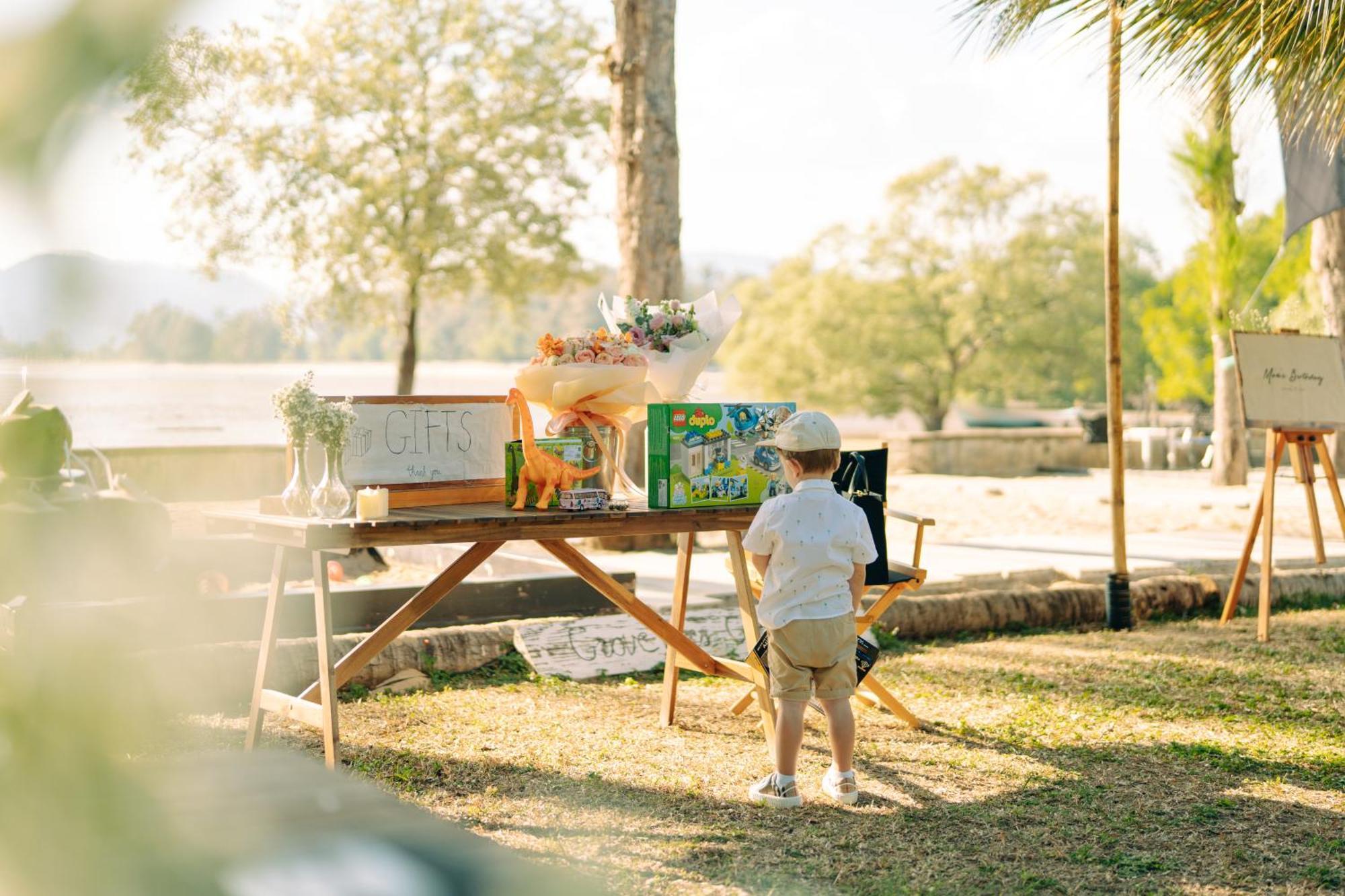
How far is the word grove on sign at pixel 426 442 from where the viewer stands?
13.1 feet

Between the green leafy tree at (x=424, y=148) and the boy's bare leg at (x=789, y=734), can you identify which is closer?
the boy's bare leg at (x=789, y=734)

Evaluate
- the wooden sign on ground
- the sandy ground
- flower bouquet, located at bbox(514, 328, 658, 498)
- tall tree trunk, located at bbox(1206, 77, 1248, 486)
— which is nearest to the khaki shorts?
flower bouquet, located at bbox(514, 328, 658, 498)

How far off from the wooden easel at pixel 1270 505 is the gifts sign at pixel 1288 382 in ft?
0.23

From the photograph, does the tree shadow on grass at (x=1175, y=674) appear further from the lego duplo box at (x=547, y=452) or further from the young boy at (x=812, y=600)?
the lego duplo box at (x=547, y=452)

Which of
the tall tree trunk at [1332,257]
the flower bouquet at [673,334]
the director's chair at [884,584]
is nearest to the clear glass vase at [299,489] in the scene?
the flower bouquet at [673,334]

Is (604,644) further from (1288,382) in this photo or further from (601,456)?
(1288,382)

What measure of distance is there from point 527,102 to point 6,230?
842 inches

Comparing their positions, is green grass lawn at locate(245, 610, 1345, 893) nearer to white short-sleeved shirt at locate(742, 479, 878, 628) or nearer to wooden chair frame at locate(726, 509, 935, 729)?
wooden chair frame at locate(726, 509, 935, 729)

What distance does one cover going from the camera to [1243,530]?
11.1 metres

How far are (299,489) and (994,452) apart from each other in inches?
727

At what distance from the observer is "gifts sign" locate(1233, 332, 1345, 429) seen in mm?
6744

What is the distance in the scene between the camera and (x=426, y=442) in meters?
4.14

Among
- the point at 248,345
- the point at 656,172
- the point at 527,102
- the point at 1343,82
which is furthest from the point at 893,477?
the point at 248,345

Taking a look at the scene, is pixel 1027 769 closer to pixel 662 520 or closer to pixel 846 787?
pixel 846 787
